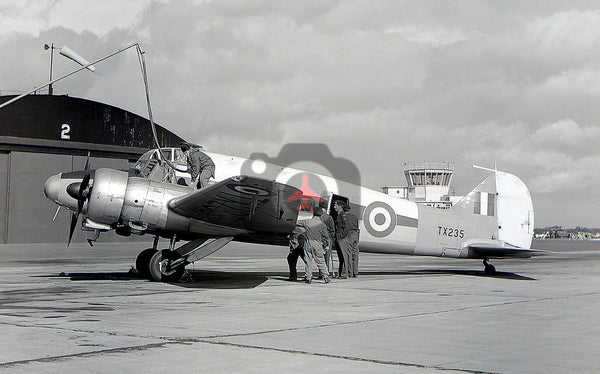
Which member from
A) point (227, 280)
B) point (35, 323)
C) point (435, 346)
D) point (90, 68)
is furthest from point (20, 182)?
point (435, 346)

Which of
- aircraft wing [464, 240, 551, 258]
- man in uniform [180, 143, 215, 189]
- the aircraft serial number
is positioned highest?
man in uniform [180, 143, 215, 189]

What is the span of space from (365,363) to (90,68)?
14713mm

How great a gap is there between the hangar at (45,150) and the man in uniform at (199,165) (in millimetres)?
32598

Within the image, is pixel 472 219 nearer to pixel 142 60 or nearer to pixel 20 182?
pixel 142 60

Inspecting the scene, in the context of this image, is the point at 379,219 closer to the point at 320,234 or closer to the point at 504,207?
the point at 320,234

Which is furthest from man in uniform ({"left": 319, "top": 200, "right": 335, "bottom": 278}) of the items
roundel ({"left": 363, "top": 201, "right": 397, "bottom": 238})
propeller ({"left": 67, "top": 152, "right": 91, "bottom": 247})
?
propeller ({"left": 67, "top": 152, "right": 91, "bottom": 247})

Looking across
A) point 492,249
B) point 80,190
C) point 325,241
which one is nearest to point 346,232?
point 325,241

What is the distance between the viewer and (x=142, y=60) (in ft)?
58.5

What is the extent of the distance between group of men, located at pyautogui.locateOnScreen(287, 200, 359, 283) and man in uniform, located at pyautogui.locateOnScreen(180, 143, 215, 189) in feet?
8.04

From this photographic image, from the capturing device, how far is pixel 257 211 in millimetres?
15562

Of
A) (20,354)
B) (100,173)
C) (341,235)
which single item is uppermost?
(100,173)

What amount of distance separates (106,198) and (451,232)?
380 inches

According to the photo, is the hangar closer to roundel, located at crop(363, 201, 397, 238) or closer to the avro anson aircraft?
the avro anson aircraft

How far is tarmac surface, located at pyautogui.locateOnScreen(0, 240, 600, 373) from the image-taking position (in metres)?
6.58
